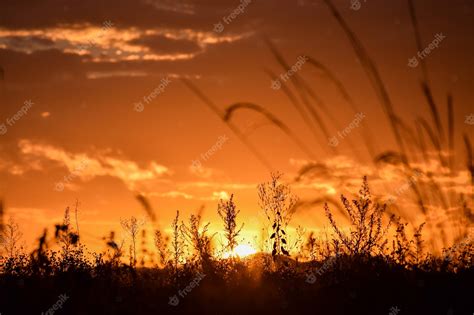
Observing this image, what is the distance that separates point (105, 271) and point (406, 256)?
5.37 metres

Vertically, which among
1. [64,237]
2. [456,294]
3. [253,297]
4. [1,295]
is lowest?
[456,294]

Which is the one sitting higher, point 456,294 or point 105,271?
point 105,271

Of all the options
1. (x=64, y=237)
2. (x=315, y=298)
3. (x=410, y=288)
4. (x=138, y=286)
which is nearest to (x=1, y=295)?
(x=64, y=237)

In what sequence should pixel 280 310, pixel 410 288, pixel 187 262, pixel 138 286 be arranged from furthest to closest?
pixel 187 262 → pixel 138 286 → pixel 280 310 → pixel 410 288

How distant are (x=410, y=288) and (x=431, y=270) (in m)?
0.41

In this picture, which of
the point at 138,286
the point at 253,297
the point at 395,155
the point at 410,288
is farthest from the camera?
the point at 138,286

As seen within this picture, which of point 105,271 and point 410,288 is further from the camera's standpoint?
point 105,271

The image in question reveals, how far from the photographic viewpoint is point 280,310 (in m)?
8.37

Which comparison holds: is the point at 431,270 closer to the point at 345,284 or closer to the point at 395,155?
the point at 345,284

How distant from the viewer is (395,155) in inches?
203

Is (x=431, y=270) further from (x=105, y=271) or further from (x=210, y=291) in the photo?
(x=105, y=271)

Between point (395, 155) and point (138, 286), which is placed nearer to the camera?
Result: point (395, 155)

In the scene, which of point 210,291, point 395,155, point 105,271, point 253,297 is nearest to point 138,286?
point 105,271

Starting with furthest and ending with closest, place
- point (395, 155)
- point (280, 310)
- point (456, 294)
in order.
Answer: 1. point (280, 310)
2. point (456, 294)
3. point (395, 155)
